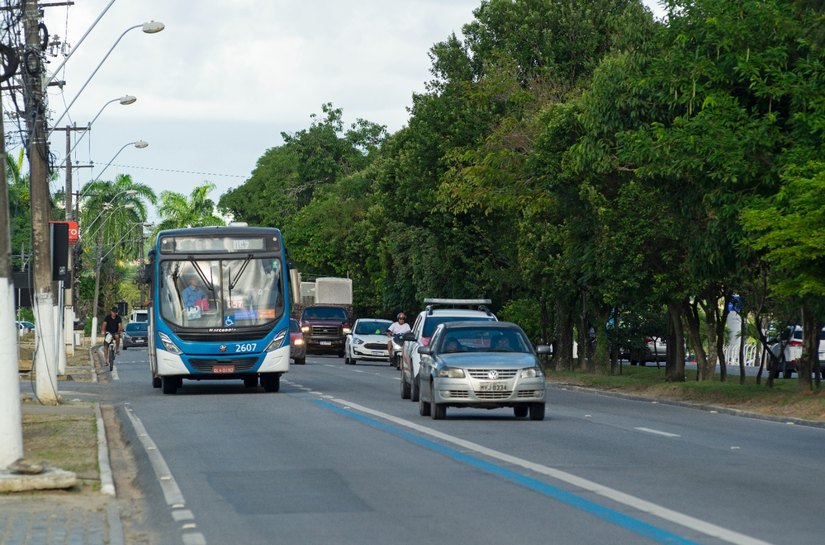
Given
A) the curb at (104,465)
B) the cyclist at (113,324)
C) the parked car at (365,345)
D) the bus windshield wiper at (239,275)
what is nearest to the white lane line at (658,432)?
the curb at (104,465)

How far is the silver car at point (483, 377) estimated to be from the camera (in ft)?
75.4

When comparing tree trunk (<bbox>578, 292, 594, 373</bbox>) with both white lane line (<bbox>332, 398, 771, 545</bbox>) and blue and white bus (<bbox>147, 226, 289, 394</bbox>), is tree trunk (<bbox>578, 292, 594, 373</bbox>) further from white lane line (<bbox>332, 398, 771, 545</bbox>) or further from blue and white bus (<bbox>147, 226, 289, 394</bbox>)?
white lane line (<bbox>332, 398, 771, 545</bbox>)

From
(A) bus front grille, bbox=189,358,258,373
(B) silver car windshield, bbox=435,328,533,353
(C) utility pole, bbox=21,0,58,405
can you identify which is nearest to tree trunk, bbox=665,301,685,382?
(A) bus front grille, bbox=189,358,258,373

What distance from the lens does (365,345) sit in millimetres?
57188

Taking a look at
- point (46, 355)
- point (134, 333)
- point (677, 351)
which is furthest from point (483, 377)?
point (134, 333)

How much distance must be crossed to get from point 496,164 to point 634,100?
1264cm

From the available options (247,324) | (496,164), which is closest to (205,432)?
(247,324)

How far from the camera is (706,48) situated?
2839 cm

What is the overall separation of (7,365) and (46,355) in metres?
12.0

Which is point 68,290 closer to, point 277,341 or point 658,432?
point 277,341

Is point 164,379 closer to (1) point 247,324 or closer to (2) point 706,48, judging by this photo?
(1) point 247,324

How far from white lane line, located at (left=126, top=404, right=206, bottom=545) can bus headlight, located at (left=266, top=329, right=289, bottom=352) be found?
10449 mm

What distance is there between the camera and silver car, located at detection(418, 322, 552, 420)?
75.4 ft

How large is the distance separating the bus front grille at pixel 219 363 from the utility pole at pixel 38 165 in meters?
3.20
